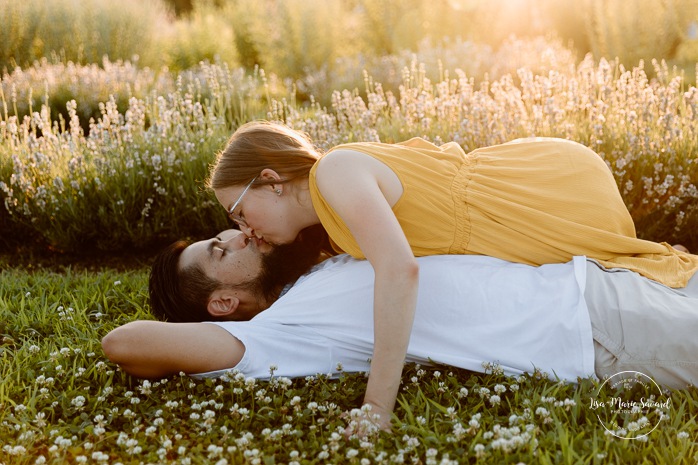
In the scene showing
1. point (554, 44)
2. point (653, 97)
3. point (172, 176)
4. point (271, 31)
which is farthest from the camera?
point (271, 31)

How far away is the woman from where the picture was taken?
2.84m

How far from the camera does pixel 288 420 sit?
2.42 m

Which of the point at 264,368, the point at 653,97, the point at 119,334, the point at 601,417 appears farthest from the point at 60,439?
the point at 653,97

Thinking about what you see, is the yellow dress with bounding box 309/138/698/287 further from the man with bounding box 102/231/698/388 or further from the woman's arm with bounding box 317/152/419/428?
the woman's arm with bounding box 317/152/419/428

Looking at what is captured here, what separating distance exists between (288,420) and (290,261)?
2.98 feet

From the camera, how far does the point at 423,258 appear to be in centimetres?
288

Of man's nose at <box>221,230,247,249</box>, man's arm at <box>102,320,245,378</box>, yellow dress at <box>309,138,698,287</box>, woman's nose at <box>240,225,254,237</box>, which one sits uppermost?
yellow dress at <box>309,138,698,287</box>

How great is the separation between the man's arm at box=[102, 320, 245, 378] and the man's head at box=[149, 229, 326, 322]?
1.54 feet

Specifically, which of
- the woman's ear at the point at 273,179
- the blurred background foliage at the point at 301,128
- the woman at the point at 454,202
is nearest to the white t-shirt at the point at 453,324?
the woman at the point at 454,202

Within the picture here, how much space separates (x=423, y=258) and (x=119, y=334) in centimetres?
114

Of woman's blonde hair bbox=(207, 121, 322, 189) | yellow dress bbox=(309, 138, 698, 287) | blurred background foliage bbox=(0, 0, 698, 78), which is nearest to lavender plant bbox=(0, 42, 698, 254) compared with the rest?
yellow dress bbox=(309, 138, 698, 287)

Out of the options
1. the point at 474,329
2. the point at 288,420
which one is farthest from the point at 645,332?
the point at 288,420

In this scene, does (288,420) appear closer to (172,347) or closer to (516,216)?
(172,347)

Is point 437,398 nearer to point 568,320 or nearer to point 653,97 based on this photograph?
point 568,320
